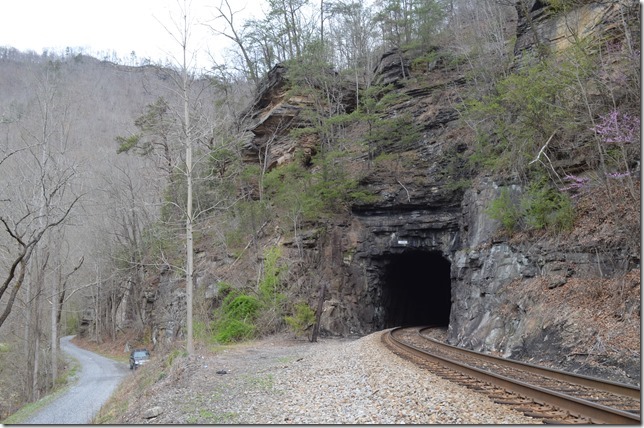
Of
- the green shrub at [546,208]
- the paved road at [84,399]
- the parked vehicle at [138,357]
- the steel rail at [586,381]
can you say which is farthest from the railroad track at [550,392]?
the parked vehicle at [138,357]

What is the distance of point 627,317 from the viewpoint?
9.13 m

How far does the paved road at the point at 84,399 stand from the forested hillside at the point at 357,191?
2.35 m

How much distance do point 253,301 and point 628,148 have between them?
14.6m

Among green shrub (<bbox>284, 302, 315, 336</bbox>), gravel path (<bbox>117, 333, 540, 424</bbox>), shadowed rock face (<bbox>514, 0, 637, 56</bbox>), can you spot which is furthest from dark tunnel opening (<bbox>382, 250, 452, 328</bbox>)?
gravel path (<bbox>117, 333, 540, 424</bbox>)

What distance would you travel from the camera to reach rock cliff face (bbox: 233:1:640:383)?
1013 cm

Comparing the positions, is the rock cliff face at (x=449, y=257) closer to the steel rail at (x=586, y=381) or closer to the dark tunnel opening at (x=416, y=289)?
the dark tunnel opening at (x=416, y=289)

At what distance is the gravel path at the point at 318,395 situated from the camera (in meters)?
5.69

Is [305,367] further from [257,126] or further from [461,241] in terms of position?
[257,126]

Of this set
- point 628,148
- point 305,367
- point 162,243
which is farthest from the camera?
point 162,243

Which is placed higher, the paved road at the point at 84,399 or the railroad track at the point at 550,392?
the railroad track at the point at 550,392

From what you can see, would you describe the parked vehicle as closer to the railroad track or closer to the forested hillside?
the forested hillside

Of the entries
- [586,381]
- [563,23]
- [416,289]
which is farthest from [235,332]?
[563,23]

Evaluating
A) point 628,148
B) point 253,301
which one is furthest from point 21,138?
point 628,148

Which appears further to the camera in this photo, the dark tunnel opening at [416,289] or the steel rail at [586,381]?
the dark tunnel opening at [416,289]
